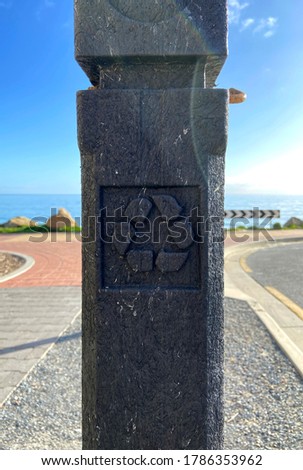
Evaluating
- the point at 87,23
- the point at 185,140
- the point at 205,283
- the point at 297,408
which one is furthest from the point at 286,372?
the point at 87,23

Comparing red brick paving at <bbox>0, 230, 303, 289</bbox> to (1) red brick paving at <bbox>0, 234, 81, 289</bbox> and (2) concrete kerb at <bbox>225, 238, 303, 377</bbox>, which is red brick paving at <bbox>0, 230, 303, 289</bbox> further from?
(2) concrete kerb at <bbox>225, 238, 303, 377</bbox>

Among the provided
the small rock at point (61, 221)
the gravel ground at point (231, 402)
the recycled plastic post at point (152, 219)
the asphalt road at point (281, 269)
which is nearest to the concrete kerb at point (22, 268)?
the gravel ground at point (231, 402)

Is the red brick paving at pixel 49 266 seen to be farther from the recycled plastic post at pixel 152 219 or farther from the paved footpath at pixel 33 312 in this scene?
the recycled plastic post at pixel 152 219

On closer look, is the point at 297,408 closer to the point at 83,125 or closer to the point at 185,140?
the point at 185,140

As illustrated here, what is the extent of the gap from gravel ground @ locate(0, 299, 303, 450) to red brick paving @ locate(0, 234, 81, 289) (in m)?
3.10

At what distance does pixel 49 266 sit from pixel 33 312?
359 cm

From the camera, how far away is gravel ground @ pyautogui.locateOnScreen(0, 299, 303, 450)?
2414mm

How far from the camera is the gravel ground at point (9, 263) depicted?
8.03m

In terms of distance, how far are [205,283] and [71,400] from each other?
1938 mm

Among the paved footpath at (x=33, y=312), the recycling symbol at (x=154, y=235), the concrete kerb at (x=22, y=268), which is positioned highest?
the recycling symbol at (x=154, y=235)

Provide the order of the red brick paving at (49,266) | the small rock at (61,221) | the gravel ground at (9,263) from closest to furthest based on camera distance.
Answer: the red brick paving at (49,266)
the gravel ground at (9,263)
the small rock at (61,221)

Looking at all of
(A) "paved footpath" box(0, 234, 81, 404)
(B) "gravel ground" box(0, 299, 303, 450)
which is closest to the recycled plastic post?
(B) "gravel ground" box(0, 299, 303, 450)

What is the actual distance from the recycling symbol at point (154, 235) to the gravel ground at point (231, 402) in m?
1.52

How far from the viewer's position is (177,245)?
1.65 meters
